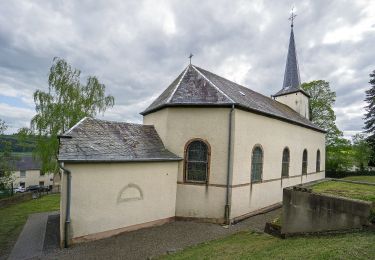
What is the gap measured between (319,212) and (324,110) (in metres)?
25.4

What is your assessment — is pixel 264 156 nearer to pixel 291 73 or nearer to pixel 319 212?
pixel 319 212

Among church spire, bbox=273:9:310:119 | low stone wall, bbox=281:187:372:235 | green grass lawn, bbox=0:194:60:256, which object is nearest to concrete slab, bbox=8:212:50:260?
green grass lawn, bbox=0:194:60:256

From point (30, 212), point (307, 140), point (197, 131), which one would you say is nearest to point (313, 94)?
point (307, 140)

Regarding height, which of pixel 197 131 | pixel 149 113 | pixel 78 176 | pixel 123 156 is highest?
pixel 149 113

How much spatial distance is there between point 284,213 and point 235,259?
3485mm

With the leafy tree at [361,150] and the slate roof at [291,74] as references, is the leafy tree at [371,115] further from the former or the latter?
the slate roof at [291,74]

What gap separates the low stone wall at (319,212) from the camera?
23.4ft

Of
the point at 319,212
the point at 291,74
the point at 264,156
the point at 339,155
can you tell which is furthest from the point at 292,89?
the point at 319,212

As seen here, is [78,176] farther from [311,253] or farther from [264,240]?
[311,253]

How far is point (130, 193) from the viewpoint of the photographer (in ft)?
35.0

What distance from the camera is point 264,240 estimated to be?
28.3 ft

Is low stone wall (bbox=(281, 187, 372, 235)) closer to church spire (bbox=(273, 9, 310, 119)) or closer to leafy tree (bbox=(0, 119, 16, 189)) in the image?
church spire (bbox=(273, 9, 310, 119))

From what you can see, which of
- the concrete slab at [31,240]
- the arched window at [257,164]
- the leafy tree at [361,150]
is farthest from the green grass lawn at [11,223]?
the leafy tree at [361,150]

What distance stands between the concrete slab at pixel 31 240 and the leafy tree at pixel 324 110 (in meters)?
29.5
